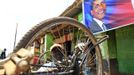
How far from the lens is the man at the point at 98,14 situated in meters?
2.22

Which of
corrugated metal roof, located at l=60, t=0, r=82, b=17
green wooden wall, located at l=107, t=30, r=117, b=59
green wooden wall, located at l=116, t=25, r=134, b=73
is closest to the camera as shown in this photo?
green wooden wall, located at l=116, t=25, r=134, b=73

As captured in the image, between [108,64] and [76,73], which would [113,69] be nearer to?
[108,64]

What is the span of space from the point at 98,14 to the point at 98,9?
7cm

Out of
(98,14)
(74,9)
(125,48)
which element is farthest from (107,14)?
(74,9)

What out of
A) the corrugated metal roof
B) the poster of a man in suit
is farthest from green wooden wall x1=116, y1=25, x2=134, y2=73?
the corrugated metal roof

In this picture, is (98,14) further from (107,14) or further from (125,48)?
(125,48)

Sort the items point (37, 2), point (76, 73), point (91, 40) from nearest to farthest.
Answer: point (76, 73), point (91, 40), point (37, 2)

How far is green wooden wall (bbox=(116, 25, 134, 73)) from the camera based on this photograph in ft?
7.03

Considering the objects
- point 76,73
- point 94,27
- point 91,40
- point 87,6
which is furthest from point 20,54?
point 87,6

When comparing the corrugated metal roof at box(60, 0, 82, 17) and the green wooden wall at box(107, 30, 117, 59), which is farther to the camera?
the corrugated metal roof at box(60, 0, 82, 17)

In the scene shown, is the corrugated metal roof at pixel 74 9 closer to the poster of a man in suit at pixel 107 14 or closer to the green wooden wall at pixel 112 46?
the poster of a man in suit at pixel 107 14

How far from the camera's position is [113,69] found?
2.44 meters

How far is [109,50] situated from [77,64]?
1.59 meters

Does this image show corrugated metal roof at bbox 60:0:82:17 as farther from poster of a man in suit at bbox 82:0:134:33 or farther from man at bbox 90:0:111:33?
man at bbox 90:0:111:33
